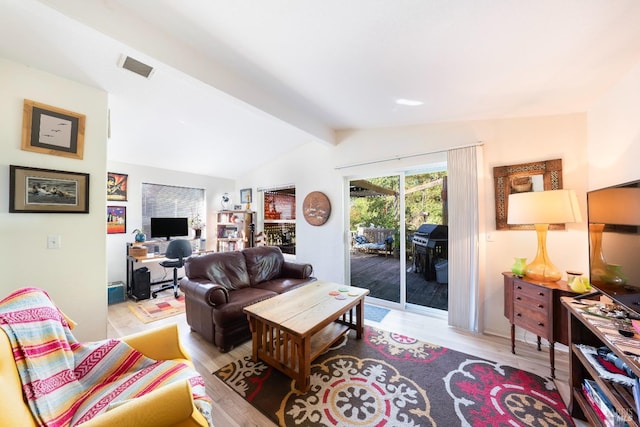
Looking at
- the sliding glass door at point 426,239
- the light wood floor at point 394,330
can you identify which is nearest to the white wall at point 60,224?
the light wood floor at point 394,330

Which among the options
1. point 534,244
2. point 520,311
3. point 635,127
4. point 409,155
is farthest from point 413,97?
point 520,311

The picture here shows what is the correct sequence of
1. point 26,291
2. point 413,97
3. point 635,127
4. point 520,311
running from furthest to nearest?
point 413,97
point 520,311
point 635,127
point 26,291

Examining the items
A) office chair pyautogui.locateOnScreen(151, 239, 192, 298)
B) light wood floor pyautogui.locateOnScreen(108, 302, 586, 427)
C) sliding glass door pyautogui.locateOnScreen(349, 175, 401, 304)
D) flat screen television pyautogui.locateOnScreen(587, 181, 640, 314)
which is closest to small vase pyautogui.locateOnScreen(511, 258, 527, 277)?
flat screen television pyautogui.locateOnScreen(587, 181, 640, 314)

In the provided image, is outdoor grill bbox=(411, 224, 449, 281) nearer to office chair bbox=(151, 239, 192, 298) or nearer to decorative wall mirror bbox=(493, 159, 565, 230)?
decorative wall mirror bbox=(493, 159, 565, 230)

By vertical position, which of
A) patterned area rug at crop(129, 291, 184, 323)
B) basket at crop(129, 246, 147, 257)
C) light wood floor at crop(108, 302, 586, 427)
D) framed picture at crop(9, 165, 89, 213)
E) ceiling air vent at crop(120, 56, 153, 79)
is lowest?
light wood floor at crop(108, 302, 586, 427)

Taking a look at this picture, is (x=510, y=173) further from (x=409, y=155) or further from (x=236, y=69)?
(x=236, y=69)

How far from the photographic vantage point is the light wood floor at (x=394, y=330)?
1.65 meters

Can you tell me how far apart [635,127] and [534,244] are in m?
1.27

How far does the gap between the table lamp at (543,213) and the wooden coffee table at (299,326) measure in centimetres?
164

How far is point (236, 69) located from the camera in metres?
2.21

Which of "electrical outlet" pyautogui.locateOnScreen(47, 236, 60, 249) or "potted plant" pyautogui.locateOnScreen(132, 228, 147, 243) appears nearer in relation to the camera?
"electrical outlet" pyautogui.locateOnScreen(47, 236, 60, 249)

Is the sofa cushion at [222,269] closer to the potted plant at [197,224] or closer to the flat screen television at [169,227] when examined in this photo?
the flat screen television at [169,227]

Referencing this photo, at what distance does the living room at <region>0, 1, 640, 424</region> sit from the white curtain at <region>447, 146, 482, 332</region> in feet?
0.34

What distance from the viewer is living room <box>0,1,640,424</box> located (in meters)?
1.90
